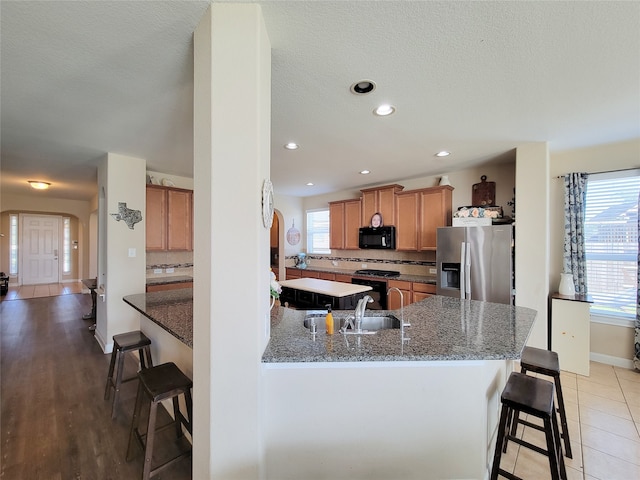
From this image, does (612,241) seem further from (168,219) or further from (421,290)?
(168,219)

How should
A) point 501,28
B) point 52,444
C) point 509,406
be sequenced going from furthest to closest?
point 52,444
point 509,406
point 501,28

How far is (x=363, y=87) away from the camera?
1.94 metres

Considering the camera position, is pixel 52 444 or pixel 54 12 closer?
pixel 54 12

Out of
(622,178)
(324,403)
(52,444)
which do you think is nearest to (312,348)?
(324,403)

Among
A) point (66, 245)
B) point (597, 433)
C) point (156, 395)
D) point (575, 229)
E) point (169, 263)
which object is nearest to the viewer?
point (156, 395)

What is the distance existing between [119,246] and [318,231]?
4.02m

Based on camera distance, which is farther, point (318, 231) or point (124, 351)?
point (318, 231)

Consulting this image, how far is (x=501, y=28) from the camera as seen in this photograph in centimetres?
140

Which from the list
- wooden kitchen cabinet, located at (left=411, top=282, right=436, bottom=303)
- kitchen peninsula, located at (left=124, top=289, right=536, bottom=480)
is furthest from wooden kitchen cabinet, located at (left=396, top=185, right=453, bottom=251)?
kitchen peninsula, located at (left=124, top=289, right=536, bottom=480)

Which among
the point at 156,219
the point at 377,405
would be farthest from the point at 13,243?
the point at 377,405

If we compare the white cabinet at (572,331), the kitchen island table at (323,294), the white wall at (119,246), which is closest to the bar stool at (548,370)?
the white cabinet at (572,331)

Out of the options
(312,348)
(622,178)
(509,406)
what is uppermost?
(622,178)

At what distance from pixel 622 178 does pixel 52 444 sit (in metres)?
5.80

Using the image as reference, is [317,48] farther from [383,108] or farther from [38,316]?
[38,316]
